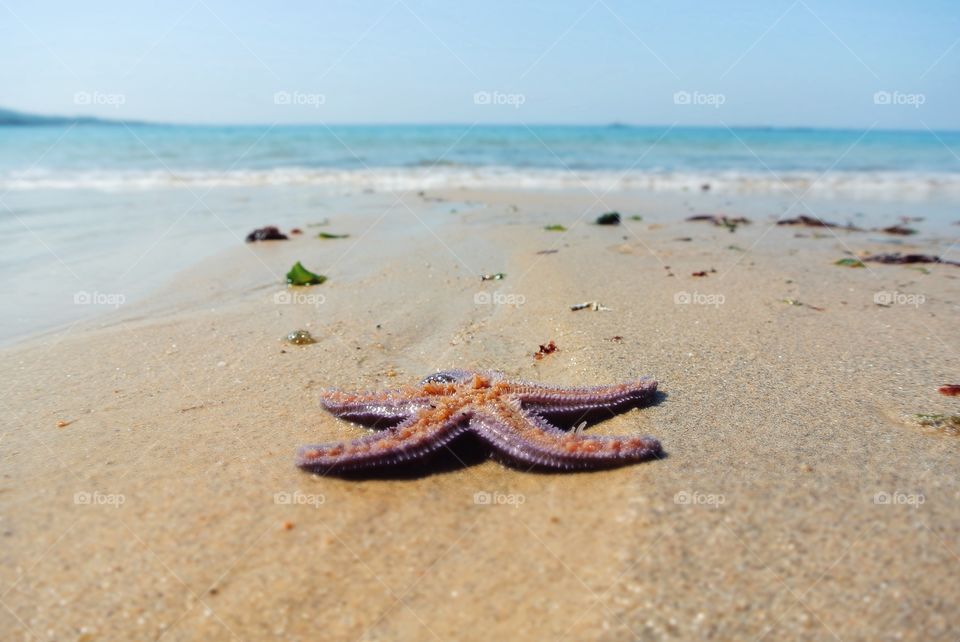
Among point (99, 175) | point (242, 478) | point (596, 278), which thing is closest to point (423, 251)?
point (596, 278)

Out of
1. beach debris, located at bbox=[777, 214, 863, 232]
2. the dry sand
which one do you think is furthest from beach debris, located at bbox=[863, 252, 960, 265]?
beach debris, located at bbox=[777, 214, 863, 232]

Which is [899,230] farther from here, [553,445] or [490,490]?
[490,490]

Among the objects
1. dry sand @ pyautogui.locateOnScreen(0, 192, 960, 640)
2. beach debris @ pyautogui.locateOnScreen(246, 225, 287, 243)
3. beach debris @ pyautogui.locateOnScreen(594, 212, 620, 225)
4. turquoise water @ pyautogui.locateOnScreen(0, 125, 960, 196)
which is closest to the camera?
dry sand @ pyautogui.locateOnScreen(0, 192, 960, 640)

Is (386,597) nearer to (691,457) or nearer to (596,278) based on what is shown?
(691,457)

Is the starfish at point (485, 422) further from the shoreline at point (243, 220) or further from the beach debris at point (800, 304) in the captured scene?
the shoreline at point (243, 220)

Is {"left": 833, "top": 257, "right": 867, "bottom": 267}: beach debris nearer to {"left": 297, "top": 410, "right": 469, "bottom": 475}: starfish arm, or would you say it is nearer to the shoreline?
the shoreline

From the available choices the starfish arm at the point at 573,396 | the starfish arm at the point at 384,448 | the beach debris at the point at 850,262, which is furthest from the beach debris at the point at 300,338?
the beach debris at the point at 850,262

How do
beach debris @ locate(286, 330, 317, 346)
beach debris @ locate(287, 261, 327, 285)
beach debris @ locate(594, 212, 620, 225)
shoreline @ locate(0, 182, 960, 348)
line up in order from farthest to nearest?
beach debris @ locate(594, 212, 620, 225) < beach debris @ locate(287, 261, 327, 285) < shoreline @ locate(0, 182, 960, 348) < beach debris @ locate(286, 330, 317, 346)

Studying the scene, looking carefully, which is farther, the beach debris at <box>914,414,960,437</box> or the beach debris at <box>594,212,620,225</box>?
the beach debris at <box>594,212,620,225</box>
